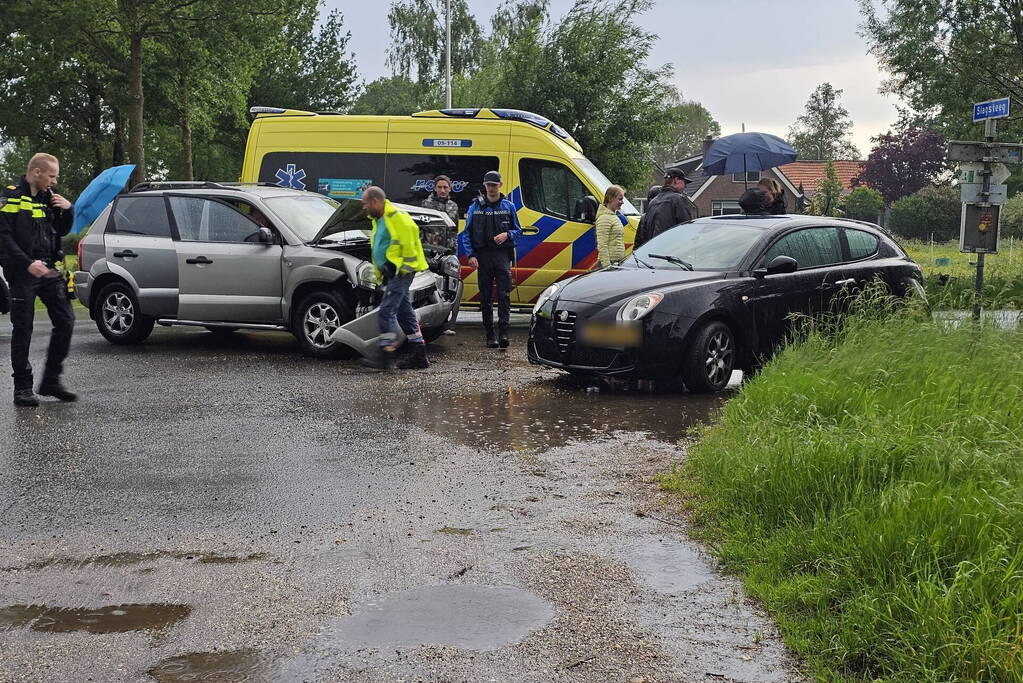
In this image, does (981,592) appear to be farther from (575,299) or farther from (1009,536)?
(575,299)

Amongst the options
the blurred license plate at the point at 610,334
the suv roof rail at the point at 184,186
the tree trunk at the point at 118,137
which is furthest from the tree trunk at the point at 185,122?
the blurred license plate at the point at 610,334

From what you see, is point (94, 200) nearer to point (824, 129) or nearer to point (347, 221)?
point (347, 221)

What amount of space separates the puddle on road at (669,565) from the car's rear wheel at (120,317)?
8684mm

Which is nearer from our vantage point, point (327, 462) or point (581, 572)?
point (581, 572)

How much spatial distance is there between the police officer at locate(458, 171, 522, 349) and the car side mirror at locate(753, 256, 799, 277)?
328 cm

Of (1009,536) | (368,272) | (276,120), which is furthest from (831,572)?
(276,120)

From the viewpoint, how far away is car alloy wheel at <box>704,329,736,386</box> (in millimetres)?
9234

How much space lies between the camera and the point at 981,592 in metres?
3.69

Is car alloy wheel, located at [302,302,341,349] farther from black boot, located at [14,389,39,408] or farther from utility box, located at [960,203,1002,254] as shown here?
utility box, located at [960,203,1002,254]

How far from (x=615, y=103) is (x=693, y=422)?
Result: 19.6 m

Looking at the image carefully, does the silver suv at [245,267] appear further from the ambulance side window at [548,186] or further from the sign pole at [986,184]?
the sign pole at [986,184]

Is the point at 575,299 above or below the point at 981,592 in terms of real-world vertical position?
above

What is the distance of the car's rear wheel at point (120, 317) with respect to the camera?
1235 cm

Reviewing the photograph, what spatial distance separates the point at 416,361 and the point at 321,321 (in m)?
1.28
